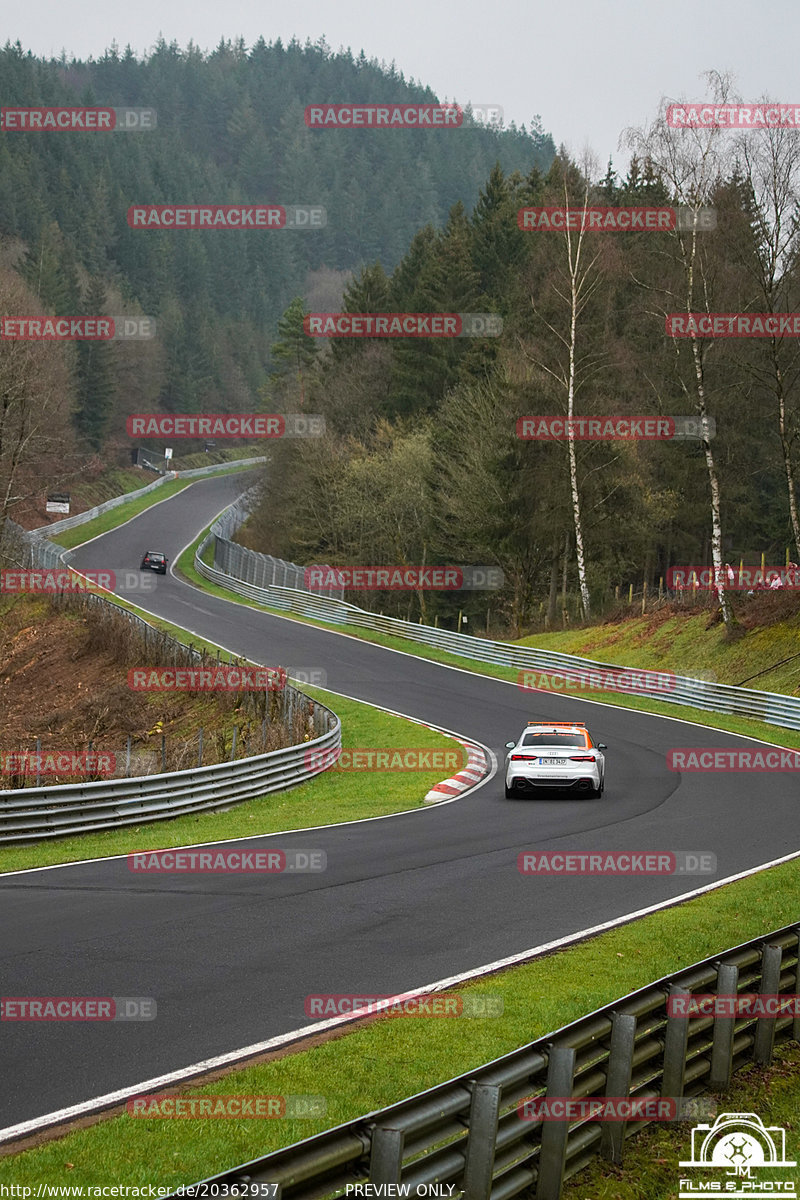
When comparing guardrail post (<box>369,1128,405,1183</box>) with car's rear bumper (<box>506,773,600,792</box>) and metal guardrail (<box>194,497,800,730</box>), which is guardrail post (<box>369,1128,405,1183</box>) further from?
metal guardrail (<box>194,497,800,730</box>)

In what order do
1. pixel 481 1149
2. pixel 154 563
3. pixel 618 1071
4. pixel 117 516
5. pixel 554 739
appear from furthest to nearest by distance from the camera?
pixel 117 516 → pixel 154 563 → pixel 554 739 → pixel 618 1071 → pixel 481 1149

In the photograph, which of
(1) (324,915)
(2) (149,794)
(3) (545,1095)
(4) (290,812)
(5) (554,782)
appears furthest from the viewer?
(5) (554,782)

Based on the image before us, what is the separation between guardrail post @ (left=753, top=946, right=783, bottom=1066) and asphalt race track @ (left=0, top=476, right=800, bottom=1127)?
7.89ft

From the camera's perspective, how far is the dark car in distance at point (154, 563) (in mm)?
67250

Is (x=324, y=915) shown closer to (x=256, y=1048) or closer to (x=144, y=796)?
(x=256, y=1048)

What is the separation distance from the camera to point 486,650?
4409 cm

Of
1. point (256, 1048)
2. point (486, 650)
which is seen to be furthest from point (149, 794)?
point (486, 650)

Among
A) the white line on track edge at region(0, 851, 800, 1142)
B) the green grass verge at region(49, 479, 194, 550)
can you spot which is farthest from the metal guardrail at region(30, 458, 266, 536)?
the white line on track edge at region(0, 851, 800, 1142)

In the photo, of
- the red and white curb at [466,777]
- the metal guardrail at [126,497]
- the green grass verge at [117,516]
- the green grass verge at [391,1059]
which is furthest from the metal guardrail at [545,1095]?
the green grass verge at [117,516]

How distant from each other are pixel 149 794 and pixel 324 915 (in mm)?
8693

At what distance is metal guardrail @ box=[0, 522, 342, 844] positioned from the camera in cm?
1739

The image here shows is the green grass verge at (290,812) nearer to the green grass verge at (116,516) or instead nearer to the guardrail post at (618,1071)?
Result: the guardrail post at (618,1071)

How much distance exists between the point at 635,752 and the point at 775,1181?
1983 centimetres

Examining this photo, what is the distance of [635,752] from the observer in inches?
1032
